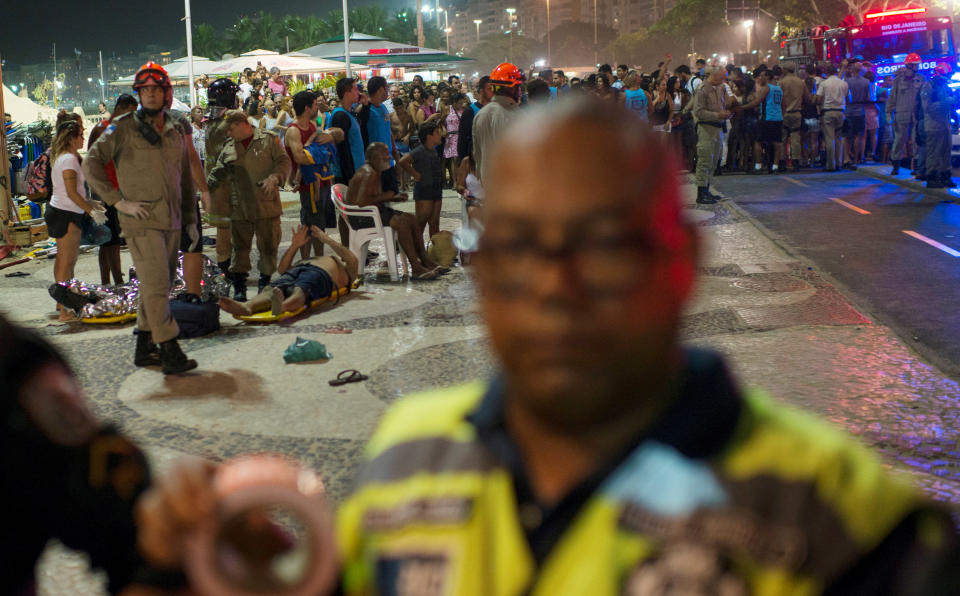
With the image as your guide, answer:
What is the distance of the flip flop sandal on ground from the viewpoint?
255 inches

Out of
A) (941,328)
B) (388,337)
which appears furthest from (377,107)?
(941,328)

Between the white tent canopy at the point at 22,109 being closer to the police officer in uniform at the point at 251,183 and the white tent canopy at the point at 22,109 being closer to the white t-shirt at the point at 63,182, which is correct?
the white t-shirt at the point at 63,182

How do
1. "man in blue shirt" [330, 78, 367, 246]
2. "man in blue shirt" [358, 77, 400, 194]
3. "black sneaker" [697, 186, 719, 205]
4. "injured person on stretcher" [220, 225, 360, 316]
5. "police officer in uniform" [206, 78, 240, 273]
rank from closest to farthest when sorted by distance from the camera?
"injured person on stretcher" [220, 225, 360, 316] → "police officer in uniform" [206, 78, 240, 273] → "man in blue shirt" [330, 78, 367, 246] → "man in blue shirt" [358, 77, 400, 194] → "black sneaker" [697, 186, 719, 205]

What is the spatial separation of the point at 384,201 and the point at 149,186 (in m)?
3.93

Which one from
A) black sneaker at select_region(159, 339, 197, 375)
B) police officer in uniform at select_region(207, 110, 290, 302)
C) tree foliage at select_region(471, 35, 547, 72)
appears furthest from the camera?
tree foliage at select_region(471, 35, 547, 72)

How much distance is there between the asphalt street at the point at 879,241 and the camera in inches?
305

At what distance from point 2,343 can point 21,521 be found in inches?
11.3

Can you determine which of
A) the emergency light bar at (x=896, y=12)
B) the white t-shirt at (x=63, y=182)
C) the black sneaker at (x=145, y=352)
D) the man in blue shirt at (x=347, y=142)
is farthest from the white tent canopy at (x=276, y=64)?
the black sneaker at (x=145, y=352)

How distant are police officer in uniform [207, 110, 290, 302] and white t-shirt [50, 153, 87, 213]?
1126mm

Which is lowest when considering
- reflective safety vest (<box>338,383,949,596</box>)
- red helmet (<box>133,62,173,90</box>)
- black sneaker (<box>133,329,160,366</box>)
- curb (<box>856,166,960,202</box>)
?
black sneaker (<box>133,329,160,366</box>)

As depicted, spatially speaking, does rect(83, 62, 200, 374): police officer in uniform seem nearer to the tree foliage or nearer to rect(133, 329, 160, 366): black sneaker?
rect(133, 329, 160, 366): black sneaker

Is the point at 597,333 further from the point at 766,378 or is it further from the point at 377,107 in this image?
the point at 377,107

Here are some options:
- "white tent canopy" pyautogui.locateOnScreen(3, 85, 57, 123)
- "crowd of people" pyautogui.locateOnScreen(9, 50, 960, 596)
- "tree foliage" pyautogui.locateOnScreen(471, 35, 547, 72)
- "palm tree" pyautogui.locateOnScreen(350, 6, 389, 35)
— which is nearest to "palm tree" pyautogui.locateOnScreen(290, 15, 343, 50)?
"palm tree" pyautogui.locateOnScreen(350, 6, 389, 35)

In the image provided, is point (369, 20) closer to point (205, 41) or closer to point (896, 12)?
point (205, 41)
